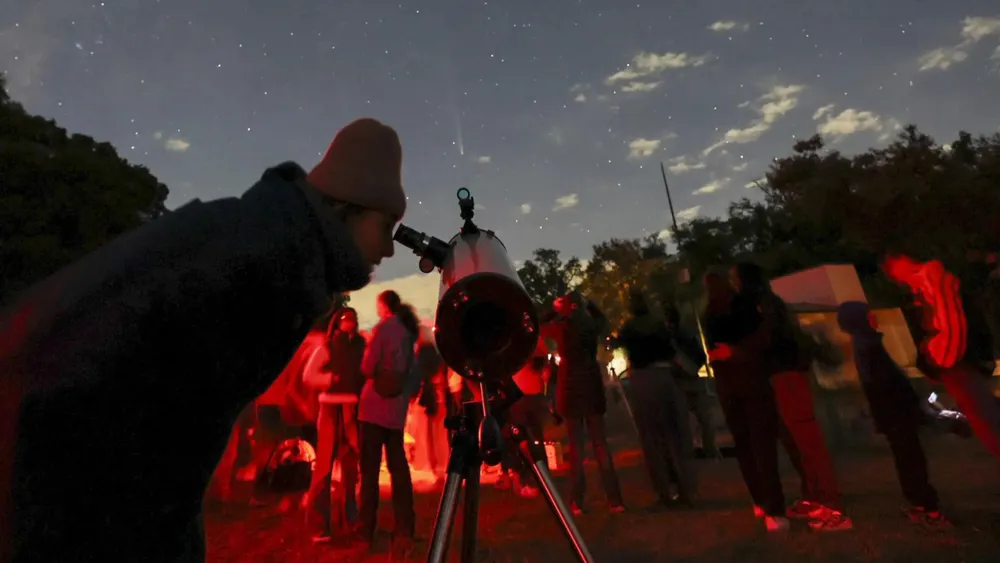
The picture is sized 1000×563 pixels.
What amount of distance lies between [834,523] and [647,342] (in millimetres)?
1827

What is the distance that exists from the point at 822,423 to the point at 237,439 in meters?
7.03

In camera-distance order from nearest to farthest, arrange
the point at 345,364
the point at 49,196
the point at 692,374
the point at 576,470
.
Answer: the point at 345,364
the point at 576,470
the point at 692,374
the point at 49,196

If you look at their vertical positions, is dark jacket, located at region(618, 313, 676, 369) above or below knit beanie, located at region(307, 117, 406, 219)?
below

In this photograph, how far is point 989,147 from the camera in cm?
1908

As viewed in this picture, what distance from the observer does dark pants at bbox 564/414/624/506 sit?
15.3ft

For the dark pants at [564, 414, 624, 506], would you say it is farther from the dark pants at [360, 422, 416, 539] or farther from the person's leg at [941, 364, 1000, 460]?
the person's leg at [941, 364, 1000, 460]

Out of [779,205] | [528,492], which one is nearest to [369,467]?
[528,492]

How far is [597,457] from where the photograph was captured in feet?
15.9

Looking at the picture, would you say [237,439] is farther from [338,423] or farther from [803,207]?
[803,207]

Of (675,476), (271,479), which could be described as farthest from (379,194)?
(271,479)

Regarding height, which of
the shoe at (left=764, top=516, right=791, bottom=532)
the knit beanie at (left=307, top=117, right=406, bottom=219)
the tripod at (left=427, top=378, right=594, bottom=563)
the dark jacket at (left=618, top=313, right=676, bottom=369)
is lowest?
the shoe at (left=764, top=516, right=791, bottom=532)

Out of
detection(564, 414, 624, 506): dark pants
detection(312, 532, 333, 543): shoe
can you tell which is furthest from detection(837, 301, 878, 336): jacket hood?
detection(312, 532, 333, 543): shoe

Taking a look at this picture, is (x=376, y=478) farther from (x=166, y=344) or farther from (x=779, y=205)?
(x=779, y=205)

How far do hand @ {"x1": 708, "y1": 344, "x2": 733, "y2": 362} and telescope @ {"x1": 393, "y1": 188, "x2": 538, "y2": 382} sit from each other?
102 inches
